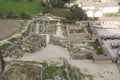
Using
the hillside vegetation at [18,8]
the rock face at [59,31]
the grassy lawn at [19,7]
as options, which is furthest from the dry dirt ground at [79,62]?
the grassy lawn at [19,7]

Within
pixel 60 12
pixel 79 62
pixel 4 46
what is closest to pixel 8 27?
pixel 4 46

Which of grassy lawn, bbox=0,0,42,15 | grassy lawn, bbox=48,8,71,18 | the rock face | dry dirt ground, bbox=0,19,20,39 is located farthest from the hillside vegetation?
the rock face

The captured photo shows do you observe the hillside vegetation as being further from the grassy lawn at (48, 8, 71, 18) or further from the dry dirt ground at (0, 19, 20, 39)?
the dry dirt ground at (0, 19, 20, 39)

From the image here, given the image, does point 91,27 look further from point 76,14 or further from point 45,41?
point 45,41

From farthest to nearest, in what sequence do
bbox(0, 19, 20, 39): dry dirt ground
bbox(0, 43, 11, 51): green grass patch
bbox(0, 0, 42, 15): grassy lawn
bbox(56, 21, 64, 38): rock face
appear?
bbox(0, 0, 42, 15): grassy lawn
bbox(56, 21, 64, 38): rock face
bbox(0, 19, 20, 39): dry dirt ground
bbox(0, 43, 11, 51): green grass patch

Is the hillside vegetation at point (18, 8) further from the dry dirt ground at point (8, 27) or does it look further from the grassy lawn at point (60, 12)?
the dry dirt ground at point (8, 27)

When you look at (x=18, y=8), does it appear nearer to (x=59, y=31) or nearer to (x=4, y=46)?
(x=59, y=31)
